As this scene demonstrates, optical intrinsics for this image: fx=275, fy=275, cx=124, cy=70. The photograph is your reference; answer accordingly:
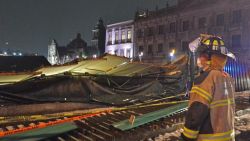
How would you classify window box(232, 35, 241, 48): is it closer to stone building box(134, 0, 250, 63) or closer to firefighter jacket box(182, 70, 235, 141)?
stone building box(134, 0, 250, 63)

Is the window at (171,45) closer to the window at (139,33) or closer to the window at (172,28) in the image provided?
the window at (172,28)

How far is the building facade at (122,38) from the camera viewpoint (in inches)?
2090

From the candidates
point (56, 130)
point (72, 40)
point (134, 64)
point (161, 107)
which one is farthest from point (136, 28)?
point (56, 130)

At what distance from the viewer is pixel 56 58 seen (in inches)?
2992

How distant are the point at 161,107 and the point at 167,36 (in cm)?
3830

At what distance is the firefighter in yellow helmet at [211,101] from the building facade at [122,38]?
49108 millimetres

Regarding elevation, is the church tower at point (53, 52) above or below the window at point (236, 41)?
above

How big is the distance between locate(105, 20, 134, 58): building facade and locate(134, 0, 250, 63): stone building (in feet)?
4.47

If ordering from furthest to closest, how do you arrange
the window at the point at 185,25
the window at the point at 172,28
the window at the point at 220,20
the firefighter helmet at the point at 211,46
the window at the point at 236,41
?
the window at the point at 172,28 → the window at the point at 185,25 → the window at the point at 220,20 → the window at the point at 236,41 → the firefighter helmet at the point at 211,46

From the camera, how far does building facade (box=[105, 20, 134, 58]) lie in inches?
2090

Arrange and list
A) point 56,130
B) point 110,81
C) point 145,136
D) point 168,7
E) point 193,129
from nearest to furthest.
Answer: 1. point 193,129
2. point 56,130
3. point 145,136
4. point 110,81
5. point 168,7

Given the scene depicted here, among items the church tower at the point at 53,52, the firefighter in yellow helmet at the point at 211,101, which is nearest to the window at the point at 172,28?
the church tower at the point at 53,52

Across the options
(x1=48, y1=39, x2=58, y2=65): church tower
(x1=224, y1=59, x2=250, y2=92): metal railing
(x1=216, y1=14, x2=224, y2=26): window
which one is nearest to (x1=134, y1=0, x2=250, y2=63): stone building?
(x1=216, y1=14, x2=224, y2=26): window

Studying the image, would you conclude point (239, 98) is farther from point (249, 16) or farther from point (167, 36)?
point (167, 36)
